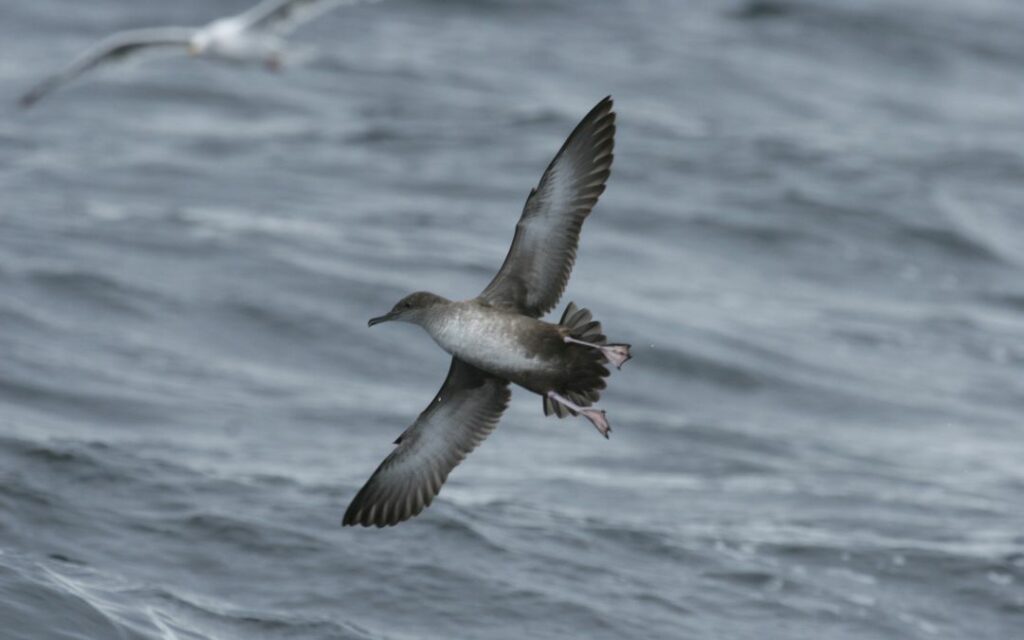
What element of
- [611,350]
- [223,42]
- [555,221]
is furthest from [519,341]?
[223,42]

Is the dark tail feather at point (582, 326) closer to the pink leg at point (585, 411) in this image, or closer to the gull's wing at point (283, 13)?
the pink leg at point (585, 411)

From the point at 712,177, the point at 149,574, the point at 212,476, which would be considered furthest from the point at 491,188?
the point at 149,574

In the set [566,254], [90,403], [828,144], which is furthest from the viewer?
[828,144]

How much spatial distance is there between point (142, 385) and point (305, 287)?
9.01 ft

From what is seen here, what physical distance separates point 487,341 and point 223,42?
10232mm

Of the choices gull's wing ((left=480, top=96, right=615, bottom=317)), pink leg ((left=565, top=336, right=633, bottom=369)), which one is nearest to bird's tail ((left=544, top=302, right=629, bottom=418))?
pink leg ((left=565, top=336, right=633, bottom=369))

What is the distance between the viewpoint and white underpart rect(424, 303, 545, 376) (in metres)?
6.93

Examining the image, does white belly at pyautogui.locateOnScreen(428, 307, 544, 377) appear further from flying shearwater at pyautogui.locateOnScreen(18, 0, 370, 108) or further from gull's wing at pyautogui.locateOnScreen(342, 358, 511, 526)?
flying shearwater at pyautogui.locateOnScreen(18, 0, 370, 108)

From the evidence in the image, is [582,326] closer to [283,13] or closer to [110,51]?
[110,51]

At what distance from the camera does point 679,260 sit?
55.2 ft

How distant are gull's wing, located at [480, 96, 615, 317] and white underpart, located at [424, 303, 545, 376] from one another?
231 millimetres

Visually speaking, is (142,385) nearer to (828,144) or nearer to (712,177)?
(712,177)

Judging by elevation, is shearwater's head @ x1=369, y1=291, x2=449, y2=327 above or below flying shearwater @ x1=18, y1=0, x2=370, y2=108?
below

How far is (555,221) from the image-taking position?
7262 mm
